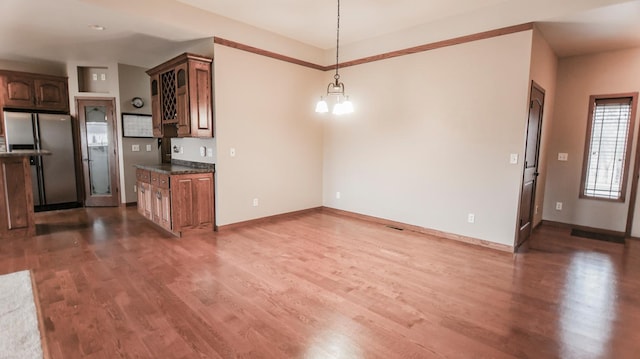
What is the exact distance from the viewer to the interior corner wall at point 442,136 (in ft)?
12.5

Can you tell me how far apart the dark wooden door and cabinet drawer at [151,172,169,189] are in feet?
15.0

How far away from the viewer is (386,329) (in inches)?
87.6

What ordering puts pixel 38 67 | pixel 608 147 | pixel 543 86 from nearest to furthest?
pixel 543 86
pixel 608 147
pixel 38 67

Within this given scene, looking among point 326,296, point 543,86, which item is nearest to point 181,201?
point 326,296

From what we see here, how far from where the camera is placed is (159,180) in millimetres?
4418

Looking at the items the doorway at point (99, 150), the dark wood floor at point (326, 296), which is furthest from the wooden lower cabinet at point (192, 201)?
the doorway at point (99, 150)

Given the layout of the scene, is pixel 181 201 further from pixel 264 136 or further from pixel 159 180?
pixel 264 136

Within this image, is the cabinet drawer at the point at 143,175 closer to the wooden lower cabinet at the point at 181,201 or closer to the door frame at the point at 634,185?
the wooden lower cabinet at the point at 181,201

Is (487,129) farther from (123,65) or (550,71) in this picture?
(123,65)

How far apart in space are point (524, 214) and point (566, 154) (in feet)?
5.76

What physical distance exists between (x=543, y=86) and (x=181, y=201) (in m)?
5.23

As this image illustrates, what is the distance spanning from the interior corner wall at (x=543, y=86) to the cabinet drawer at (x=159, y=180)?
4.83 metres

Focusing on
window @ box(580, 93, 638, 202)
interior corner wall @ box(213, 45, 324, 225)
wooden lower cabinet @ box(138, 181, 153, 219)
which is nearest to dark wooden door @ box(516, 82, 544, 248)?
window @ box(580, 93, 638, 202)

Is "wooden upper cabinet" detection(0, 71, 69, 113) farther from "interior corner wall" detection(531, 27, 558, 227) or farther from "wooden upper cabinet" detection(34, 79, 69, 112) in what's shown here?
"interior corner wall" detection(531, 27, 558, 227)
